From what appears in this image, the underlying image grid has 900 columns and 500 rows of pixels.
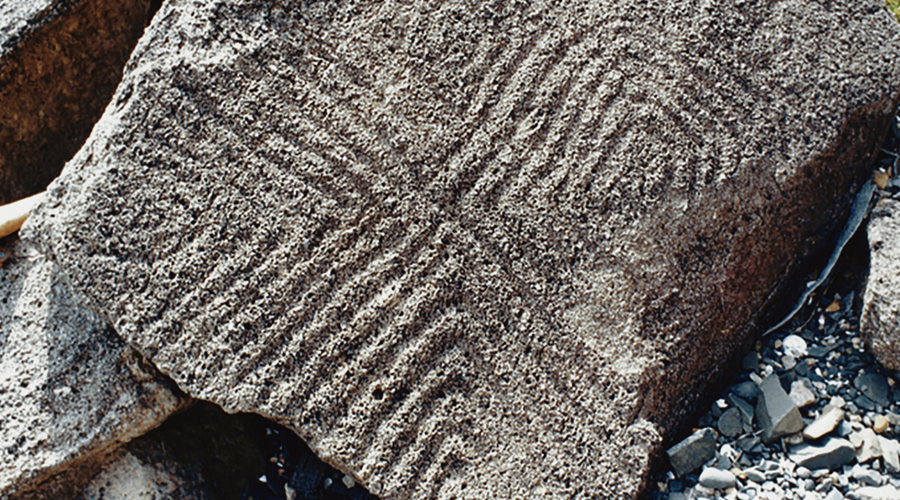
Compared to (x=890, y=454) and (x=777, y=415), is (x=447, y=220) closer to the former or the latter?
(x=777, y=415)

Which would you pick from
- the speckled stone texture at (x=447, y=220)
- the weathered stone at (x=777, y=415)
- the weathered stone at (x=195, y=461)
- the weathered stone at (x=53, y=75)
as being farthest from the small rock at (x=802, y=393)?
the weathered stone at (x=53, y=75)

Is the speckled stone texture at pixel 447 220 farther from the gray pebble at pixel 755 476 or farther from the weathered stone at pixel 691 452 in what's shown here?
the gray pebble at pixel 755 476

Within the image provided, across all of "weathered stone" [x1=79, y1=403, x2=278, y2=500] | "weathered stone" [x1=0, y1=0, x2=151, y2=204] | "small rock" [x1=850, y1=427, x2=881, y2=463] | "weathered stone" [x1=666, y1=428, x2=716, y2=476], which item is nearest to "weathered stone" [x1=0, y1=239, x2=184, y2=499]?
"weathered stone" [x1=79, y1=403, x2=278, y2=500]

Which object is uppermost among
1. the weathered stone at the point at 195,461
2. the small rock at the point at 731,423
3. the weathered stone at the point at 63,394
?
the small rock at the point at 731,423

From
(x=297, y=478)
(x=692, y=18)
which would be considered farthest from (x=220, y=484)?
(x=692, y=18)

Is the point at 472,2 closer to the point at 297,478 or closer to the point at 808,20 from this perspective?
the point at 808,20

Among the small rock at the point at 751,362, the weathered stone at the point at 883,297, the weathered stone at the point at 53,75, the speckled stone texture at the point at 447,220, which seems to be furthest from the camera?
the weathered stone at the point at 53,75
